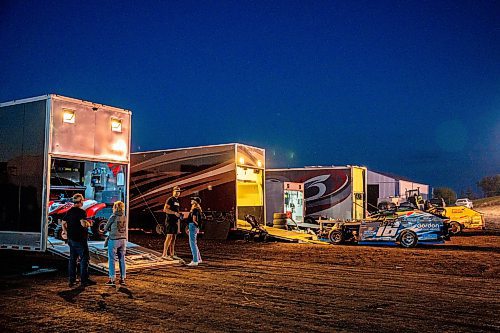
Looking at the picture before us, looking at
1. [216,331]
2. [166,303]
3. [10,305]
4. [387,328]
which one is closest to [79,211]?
Answer: [10,305]

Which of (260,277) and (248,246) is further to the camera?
(248,246)

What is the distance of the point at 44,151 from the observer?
33.4ft

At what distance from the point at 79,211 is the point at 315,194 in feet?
56.1

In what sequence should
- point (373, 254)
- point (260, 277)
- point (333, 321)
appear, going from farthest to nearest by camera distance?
point (373, 254), point (260, 277), point (333, 321)

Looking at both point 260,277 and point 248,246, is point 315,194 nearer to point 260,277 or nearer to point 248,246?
point 248,246

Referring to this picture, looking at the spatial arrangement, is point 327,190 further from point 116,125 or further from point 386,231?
point 116,125

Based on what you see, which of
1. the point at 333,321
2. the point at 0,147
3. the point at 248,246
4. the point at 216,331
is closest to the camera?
the point at 216,331

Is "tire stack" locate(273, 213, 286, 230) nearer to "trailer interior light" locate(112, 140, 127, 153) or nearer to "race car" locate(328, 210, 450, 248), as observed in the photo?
"race car" locate(328, 210, 450, 248)

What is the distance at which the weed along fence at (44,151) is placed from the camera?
10.2 metres

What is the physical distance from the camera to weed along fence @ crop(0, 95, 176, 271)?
10211 millimetres

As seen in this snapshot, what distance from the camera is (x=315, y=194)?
81.4 feet

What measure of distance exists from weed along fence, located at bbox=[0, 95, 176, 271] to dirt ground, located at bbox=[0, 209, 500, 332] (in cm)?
84

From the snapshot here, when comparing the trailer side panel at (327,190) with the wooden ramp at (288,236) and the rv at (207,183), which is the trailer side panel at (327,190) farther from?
the wooden ramp at (288,236)

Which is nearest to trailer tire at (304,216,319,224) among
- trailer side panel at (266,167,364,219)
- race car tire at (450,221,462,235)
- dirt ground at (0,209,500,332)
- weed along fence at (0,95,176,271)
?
trailer side panel at (266,167,364,219)
